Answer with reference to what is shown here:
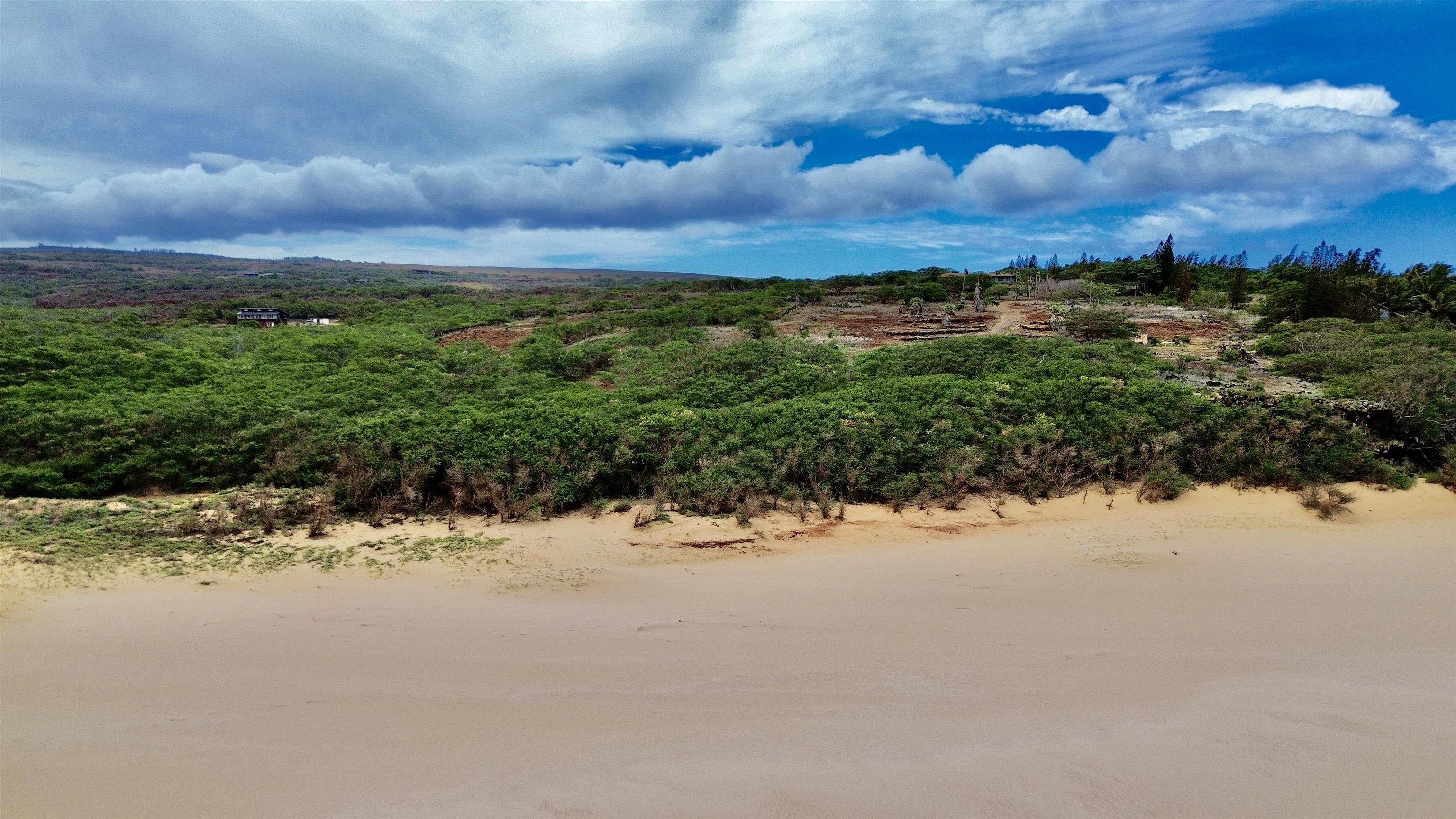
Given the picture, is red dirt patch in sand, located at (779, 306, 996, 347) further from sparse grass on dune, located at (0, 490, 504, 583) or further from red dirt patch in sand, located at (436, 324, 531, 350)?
sparse grass on dune, located at (0, 490, 504, 583)

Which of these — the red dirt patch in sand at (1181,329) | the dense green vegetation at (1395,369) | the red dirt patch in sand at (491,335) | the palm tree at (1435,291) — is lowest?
the red dirt patch in sand at (491,335)

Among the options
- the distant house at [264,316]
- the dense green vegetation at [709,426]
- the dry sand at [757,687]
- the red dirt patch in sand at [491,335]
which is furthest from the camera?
the distant house at [264,316]

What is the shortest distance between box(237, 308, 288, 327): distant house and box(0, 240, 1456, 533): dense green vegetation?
66.2ft

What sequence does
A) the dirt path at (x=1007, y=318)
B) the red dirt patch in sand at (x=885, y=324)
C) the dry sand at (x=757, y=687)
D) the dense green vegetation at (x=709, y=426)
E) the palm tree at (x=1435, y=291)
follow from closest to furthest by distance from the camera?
the dry sand at (x=757, y=687)
the dense green vegetation at (x=709, y=426)
the palm tree at (x=1435, y=291)
the red dirt patch in sand at (x=885, y=324)
the dirt path at (x=1007, y=318)

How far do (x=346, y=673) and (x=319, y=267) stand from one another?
16838cm

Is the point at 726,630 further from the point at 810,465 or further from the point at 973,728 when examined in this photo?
the point at 810,465

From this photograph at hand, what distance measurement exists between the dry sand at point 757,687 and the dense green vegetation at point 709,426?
1801mm

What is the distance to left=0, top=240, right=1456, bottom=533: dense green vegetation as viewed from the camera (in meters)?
9.47

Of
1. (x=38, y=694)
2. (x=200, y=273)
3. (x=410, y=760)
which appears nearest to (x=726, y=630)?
(x=410, y=760)

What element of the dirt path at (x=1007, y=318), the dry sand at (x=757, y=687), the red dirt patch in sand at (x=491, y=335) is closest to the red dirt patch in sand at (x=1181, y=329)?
the dirt path at (x=1007, y=318)

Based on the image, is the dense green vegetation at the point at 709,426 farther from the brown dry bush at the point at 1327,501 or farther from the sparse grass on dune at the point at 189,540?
the sparse grass on dune at the point at 189,540

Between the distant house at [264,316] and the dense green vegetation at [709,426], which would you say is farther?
the distant house at [264,316]

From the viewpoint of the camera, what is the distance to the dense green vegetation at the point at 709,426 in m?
9.47

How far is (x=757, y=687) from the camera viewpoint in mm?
5141
